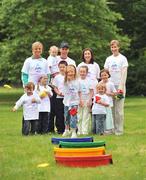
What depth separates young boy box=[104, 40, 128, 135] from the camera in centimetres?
1405

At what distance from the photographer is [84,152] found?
9.52 meters

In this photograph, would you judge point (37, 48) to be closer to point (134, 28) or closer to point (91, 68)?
point (91, 68)

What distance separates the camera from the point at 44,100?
1446cm

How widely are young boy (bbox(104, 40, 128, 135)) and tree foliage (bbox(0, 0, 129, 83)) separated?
19302mm

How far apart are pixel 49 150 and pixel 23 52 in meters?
23.8

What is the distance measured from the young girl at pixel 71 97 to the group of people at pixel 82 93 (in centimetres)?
28

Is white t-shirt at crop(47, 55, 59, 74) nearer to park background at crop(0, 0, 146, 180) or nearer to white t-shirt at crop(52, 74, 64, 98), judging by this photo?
white t-shirt at crop(52, 74, 64, 98)

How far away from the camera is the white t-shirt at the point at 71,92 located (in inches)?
527

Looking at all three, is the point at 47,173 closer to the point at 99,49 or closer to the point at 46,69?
the point at 46,69

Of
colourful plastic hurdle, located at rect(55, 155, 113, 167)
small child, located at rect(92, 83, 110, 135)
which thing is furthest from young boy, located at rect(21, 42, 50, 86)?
colourful plastic hurdle, located at rect(55, 155, 113, 167)

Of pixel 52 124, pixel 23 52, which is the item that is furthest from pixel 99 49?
pixel 52 124

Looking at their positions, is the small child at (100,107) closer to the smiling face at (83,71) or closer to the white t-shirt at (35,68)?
the smiling face at (83,71)

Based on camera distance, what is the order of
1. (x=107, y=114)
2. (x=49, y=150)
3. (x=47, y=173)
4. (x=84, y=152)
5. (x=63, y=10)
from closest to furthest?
(x=47, y=173) < (x=84, y=152) < (x=49, y=150) < (x=107, y=114) < (x=63, y=10)

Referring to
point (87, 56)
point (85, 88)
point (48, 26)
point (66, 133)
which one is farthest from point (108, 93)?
point (48, 26)
